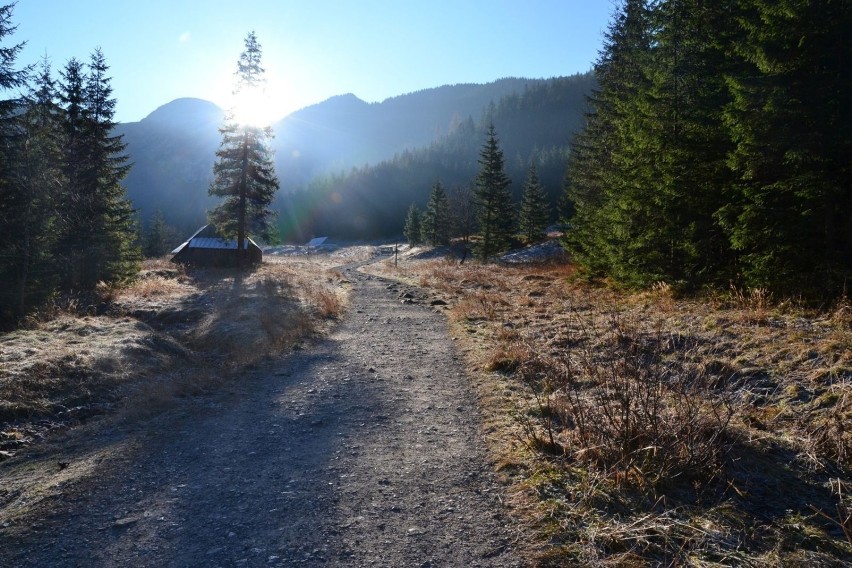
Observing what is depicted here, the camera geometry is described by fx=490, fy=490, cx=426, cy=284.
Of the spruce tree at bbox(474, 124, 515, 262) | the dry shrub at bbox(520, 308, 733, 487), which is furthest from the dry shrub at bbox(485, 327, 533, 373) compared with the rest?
the spruce tree at bbox(474, 124, 515, 262)

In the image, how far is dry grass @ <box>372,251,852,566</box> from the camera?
144 inches

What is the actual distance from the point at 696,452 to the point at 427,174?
147 m

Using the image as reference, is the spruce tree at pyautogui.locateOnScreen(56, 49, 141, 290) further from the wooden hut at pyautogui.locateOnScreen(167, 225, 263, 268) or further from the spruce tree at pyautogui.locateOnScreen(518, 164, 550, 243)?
the spruce tree at pyautogui.locateOnScreen(518, 164, 550, 243)

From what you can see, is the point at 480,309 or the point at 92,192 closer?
the point at 480,309

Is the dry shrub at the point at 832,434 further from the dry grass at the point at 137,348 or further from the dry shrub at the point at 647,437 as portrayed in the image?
the dry grass at the point at 137,348

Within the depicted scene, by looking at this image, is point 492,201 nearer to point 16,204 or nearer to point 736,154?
point 736,154

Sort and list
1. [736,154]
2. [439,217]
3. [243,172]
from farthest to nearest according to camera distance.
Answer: [439,217]
[243,172]
[736,154]

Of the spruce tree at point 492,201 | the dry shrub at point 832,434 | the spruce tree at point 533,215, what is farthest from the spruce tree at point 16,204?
the spruce tree at point 533,215

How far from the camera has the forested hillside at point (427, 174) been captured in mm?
129375

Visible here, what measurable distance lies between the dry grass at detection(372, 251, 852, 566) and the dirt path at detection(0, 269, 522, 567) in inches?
22.9

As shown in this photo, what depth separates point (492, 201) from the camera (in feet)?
140

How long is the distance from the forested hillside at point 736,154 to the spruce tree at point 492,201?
20909 millimetres

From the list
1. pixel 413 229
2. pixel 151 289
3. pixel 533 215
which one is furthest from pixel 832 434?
pixel 413 229

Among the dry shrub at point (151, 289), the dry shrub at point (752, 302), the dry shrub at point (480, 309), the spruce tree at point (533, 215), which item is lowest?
the dry shrub at point (480, 309)
